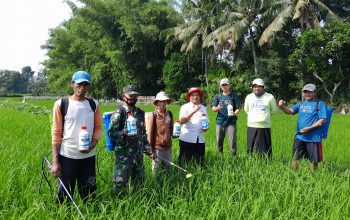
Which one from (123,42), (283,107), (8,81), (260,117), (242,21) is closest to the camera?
(283,107)

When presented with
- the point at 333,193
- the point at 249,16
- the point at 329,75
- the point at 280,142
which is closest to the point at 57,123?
the point at 333,193

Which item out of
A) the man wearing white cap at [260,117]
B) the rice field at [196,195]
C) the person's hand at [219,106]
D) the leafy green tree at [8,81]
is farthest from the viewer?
the leafy green tree at [8,81]

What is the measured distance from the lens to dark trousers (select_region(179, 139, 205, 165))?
4.30m

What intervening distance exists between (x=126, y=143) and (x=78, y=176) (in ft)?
1.71

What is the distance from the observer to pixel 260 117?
486cm

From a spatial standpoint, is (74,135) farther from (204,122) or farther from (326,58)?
(326,58)

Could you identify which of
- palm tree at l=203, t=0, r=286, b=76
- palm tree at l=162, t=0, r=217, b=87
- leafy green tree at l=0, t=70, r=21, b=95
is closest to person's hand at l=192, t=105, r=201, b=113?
palm tree at l=203, t=0, r=286, b=76

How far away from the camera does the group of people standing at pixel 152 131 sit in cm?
288

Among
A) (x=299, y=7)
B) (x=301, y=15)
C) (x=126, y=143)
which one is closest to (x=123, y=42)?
(x=301, y=15)

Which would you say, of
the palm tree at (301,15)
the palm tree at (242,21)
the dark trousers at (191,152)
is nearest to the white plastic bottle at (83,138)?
the dark trousers at (191,152)

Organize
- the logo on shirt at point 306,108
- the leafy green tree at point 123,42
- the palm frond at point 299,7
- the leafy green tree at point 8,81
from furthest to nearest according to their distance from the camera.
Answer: the leafy green tree at point 8,81 < the leafy green tree at point 123,42 < the palm frond at point 299,7 < the logo on shirt at point 306,108

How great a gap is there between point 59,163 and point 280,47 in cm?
1803

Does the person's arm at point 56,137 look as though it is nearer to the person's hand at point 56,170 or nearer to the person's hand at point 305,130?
the person's hand at point 56,170

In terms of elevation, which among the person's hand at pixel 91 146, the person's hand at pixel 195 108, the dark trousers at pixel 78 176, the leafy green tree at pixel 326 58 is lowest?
the dark trousers at pixel 78 176
